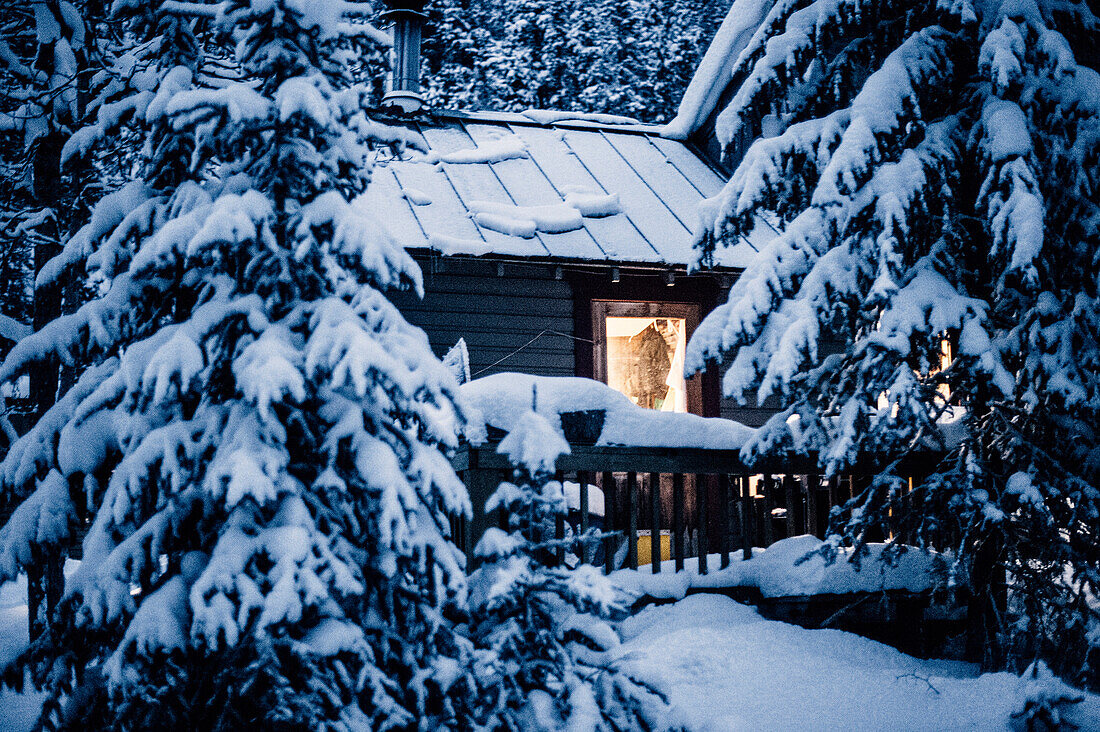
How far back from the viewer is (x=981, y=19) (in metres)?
5.70

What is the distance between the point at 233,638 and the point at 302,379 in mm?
895

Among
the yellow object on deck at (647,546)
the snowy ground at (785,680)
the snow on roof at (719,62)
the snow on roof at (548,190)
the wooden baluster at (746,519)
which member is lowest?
the yellow object on deck at (647,546)

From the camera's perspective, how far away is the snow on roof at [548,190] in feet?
34.1

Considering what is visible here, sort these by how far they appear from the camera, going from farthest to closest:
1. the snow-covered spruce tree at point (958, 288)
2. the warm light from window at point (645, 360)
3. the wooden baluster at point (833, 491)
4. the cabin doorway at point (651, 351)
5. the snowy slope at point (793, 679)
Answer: the warm light from window at point (645, 360) → the cabin doorway at point (651, 351) → the wooden baluster at point (833, 491) → the snow-covered spruce tree at point (958, 288) → the snowy slope at point (793, 679)

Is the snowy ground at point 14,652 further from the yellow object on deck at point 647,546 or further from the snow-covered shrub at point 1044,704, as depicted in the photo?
the yellow object on deck at point 647,546

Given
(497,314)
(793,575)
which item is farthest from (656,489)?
(497,314)

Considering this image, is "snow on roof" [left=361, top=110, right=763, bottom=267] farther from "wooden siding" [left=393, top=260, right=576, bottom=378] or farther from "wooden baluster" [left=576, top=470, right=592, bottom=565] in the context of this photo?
"wooden baluster" [left=576, top=470, right=592, bottom=565]

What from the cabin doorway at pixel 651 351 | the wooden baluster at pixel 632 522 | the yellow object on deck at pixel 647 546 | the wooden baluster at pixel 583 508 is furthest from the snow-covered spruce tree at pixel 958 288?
the cabin doorway at pixel 651 351

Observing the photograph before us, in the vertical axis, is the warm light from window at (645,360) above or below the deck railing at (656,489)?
above

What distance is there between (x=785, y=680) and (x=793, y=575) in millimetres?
1169

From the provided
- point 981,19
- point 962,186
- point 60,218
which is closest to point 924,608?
point 962,186

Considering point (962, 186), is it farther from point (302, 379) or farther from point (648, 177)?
point (648, 177)

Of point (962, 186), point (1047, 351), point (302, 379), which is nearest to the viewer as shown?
point (302, 379)

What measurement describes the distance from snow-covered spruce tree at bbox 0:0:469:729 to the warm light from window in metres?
8.92
